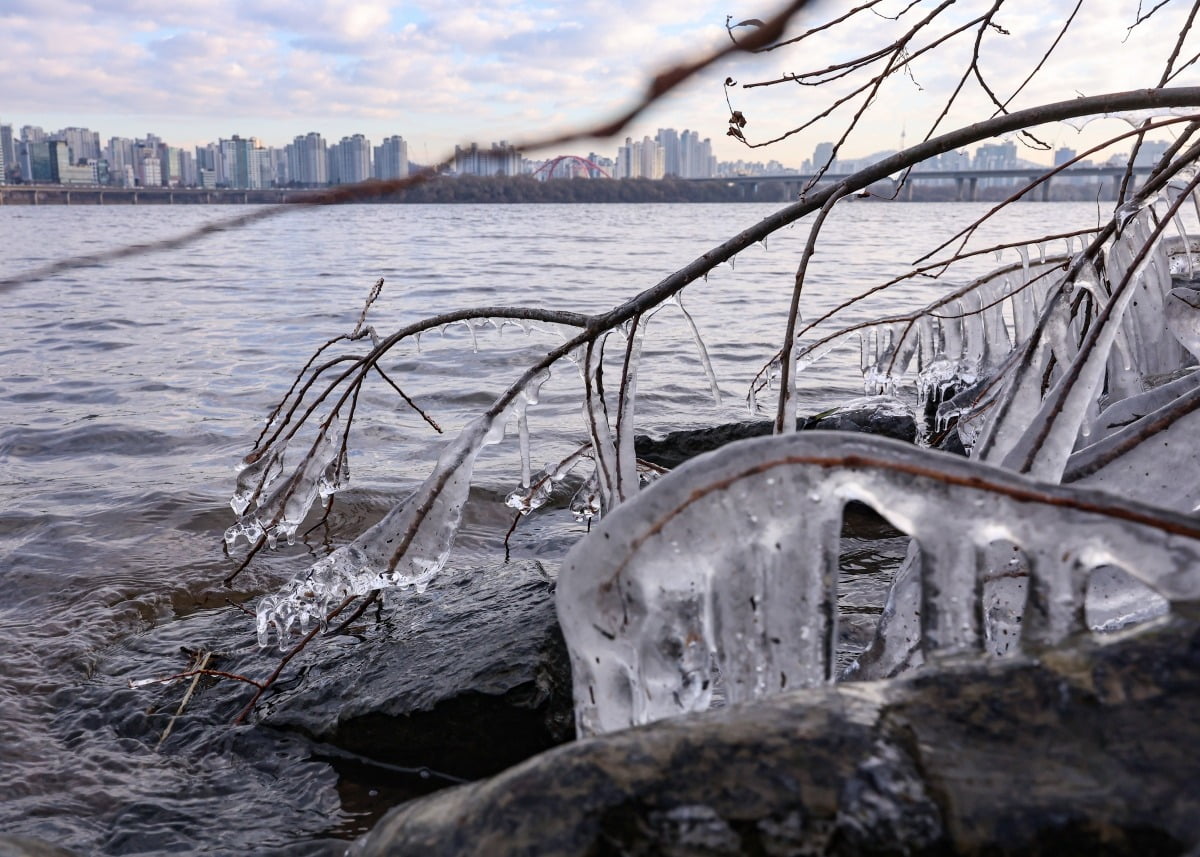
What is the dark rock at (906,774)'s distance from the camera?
40.4 inches

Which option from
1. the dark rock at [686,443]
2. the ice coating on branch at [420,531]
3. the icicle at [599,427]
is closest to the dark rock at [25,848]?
the ice coating on branch at [420,531]

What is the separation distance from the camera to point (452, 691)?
9.06ft

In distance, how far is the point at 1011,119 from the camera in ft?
6.47

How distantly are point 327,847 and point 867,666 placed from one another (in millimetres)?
1511

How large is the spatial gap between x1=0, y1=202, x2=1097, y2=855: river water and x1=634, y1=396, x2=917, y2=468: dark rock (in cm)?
68

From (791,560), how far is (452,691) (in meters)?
1.66

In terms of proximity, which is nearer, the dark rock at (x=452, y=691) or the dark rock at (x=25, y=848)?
the dark rock at (x=25, y=848)

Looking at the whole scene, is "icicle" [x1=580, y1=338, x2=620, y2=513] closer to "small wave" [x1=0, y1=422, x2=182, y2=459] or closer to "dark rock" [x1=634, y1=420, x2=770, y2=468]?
"dark rock" [x1=634, y1=420, x2=770, y2=468]

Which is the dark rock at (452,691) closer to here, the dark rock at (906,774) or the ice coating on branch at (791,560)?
the ice coating on branch at (791,560)

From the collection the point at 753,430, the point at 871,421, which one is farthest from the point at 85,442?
the point at 871,421

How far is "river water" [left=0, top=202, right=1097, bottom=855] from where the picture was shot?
2811 millimetres

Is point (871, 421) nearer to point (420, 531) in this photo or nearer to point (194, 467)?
point (420, 531)

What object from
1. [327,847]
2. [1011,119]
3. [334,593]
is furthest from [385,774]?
[1011,119]

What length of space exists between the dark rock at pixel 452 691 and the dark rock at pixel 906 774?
151 centimetres
